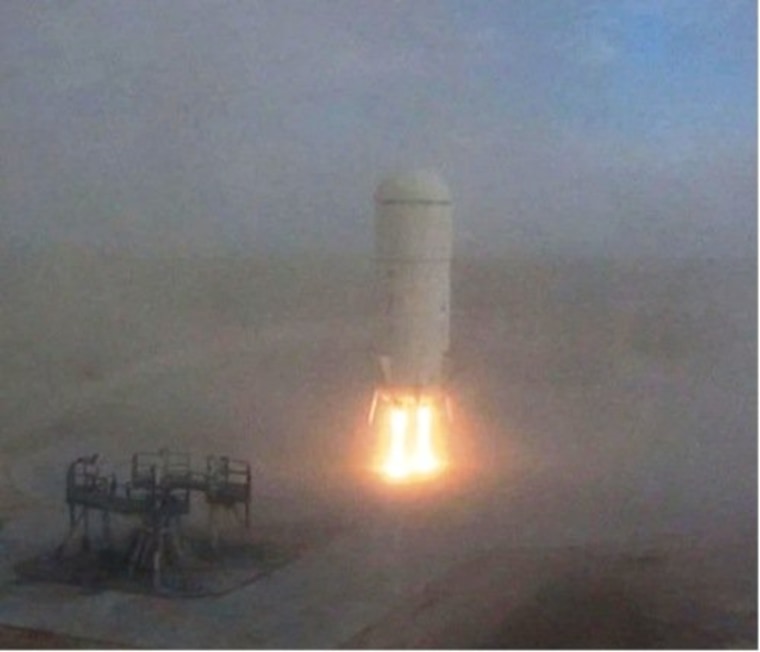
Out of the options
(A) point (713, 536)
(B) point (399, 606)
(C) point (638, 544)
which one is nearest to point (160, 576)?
(B) point (399, 606)

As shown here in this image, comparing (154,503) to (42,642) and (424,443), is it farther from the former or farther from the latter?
(424,443)

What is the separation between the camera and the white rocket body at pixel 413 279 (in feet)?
33.7

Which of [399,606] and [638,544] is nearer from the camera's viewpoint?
[399,606]

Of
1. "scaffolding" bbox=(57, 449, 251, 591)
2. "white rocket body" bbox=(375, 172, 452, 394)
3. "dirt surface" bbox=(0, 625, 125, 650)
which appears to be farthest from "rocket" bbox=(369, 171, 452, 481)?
"dirt surface" bbox=(0, 625, 125, 650)

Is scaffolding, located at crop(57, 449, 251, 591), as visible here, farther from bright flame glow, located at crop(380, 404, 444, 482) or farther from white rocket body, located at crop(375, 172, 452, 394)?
white rocket body, located at crop(375, 172, 452, 394)

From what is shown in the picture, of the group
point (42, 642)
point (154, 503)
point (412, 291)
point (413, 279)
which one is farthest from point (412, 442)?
point (42, 642)

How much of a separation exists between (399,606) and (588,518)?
3210mm

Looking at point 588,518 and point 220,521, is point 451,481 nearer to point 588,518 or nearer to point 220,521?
point 588,518

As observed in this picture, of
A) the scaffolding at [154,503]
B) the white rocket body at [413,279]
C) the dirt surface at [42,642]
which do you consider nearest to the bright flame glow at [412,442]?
the white rocket body at [413,279]

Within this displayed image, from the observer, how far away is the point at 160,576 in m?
11.6

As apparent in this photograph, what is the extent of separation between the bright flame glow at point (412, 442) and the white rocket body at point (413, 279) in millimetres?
522

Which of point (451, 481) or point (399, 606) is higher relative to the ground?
point (451, 481)

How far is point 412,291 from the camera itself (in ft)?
34.2

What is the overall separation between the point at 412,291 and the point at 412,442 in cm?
198
